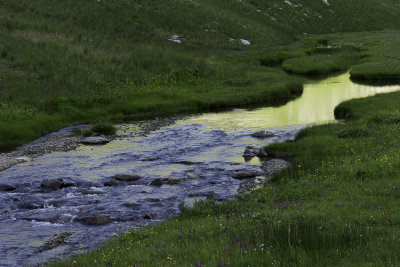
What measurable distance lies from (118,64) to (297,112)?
19075 millimetres

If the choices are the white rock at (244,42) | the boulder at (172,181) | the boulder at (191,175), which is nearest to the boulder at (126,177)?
the boulder at (172,181)

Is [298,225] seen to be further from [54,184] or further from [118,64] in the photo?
[118,64]

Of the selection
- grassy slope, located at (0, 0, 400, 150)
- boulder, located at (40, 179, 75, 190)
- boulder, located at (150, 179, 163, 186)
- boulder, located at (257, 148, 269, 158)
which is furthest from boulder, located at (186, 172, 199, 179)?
grassy slope, located at (0, 0, 400, 150)

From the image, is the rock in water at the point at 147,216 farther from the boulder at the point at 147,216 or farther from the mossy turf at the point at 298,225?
the mossy turf at the point at 298,225

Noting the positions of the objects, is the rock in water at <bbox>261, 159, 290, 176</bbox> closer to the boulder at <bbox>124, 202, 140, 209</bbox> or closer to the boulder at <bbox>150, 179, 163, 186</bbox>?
the boulder at <bbox>150, 179, 163, 186</bbox>

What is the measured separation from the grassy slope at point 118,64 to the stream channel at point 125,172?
4950mm

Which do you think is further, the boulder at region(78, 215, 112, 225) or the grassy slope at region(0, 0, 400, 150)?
the grassy slope at region(0, 0, 400, 150)

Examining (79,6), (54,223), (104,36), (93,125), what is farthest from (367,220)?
(79,6)

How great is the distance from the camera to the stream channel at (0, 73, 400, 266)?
14.0 metres

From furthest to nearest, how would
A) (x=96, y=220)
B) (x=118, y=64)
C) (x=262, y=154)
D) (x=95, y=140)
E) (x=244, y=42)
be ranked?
(x=244, y=42), (x=118, y=64), (x=95, y=140), (x=262, y=154), (x=96, y=220)

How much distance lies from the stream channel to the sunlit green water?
0.07 m

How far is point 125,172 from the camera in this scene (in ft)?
67.7

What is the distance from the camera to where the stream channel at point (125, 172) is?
1402cm

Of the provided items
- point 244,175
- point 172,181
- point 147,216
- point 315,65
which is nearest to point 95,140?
point 172,181
